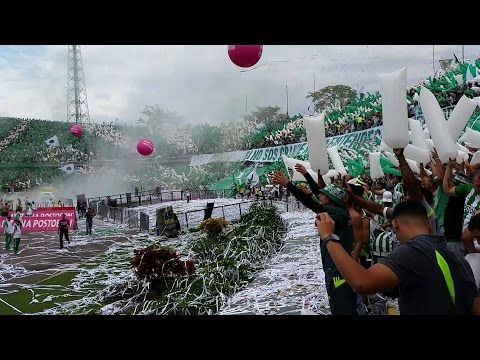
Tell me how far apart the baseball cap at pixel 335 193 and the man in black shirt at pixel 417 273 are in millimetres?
992

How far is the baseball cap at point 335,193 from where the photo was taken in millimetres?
2749

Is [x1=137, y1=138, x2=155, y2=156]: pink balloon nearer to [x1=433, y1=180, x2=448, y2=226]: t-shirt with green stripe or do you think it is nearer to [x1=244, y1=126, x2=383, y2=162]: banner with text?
[x1=244, y1=126, x2=383, y2=162]: banner with text

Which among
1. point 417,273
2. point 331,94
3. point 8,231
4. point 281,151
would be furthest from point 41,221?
point 331,94

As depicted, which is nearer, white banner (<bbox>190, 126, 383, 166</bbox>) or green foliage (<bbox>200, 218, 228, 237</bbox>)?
green foliage (<bbox>200, 218, 228, 237</bbox>)

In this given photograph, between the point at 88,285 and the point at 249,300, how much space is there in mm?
2938

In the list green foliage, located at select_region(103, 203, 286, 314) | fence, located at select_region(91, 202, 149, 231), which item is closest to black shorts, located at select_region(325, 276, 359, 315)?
green foliage, located at select_region(103, 203, 286, 314)

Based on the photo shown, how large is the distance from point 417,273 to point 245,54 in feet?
8.07

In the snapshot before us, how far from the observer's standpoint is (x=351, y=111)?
53.8ft

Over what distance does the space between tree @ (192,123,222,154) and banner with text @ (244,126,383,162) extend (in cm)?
177

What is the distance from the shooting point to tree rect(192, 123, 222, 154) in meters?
17.1

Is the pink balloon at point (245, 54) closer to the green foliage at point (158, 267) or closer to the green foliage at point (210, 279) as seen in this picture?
the green foliage at point (210, 279)

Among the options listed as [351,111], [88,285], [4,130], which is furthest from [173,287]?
[4,130]

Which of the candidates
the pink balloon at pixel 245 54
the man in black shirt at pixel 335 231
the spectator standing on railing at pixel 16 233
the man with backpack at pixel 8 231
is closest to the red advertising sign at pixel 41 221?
the man with backpack at pixel 8 231
